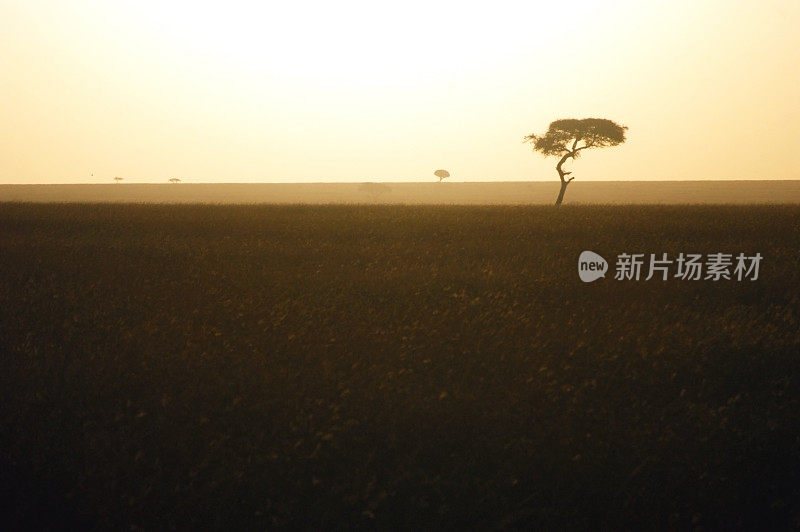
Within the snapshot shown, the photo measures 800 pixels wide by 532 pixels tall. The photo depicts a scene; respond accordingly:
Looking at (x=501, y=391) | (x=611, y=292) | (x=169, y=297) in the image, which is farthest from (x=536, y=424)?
(x=169, y=297)

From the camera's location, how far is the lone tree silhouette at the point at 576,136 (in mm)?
40969

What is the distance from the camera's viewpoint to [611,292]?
424 inches

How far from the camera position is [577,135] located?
135 ft

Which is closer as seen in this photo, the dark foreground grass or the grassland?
the dark foreground grass

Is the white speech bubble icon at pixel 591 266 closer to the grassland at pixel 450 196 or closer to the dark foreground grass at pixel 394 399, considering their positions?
the dark foreground grass at pixel 394 399

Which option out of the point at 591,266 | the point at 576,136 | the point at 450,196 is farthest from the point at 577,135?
the point at 450,196

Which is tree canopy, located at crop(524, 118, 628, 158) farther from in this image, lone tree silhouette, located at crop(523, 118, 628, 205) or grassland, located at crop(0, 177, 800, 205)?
grassland, located at crop(0, 177, 800, 205)

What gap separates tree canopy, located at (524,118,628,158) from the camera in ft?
134

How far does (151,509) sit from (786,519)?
485 centimetres

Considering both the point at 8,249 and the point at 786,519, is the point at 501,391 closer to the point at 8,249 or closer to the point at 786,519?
the point at 786,519

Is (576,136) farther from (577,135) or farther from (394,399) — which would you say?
(394,399)

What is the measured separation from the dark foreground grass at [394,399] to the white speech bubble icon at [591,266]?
768 mm

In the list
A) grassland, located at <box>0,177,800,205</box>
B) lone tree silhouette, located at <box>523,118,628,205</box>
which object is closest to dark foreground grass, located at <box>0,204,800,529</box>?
lone tree silhouette, located at <box>523,118,628,205</box>

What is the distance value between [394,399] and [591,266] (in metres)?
8.73
